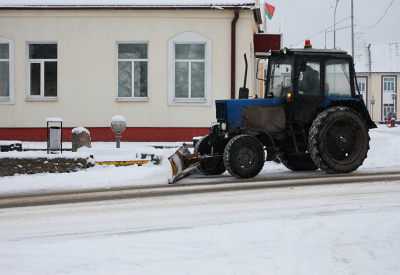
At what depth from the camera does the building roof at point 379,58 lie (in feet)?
189

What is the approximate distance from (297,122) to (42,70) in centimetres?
945

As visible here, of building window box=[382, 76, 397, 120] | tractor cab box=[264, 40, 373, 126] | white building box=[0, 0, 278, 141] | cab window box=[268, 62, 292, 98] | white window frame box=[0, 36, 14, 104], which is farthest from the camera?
building window box=[382, 76, 397, 120]

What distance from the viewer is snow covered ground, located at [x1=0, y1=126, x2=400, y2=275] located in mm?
3865

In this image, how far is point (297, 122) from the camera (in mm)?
8883

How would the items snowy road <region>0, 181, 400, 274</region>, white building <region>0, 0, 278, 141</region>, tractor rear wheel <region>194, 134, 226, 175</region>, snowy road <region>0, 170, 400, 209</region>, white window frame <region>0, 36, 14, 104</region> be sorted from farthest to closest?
white window frame <region>0, 36, 14, 104</region>, white building <region>0, 0, 278, 141</region>, tractor rear wheel <region>194, 134, 226, 175</region>, snowy road <region>0, 170, 400, 209</region>, snowy road <region>0, 181, 400, 274</region>

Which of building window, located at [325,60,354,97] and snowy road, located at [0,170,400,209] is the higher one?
building window, located at [325,60,354,97]

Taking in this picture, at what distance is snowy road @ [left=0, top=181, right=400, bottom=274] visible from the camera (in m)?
3.86

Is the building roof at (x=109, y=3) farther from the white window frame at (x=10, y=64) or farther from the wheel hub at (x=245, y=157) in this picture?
the wheel hub at (x=245, y=157)

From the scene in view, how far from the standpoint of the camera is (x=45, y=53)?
14812mm

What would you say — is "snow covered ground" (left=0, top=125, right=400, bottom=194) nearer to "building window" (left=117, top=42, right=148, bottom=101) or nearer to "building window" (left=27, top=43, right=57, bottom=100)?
"building window" (left=117, top=42, right=148, bottom=101)

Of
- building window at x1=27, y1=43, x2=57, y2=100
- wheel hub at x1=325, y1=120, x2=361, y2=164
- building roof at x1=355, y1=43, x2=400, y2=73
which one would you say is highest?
building roof at x1=355, y1=43, x2=400, y2=73

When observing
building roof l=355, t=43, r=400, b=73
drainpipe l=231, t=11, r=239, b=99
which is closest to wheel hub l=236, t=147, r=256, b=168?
drainpipe l=231, t=11, r=239, b=99

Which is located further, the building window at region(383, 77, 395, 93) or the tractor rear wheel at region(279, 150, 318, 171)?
the building window at region(383, 77, 395, 93)

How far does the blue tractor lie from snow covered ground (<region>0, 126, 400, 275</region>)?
142 centimetres
